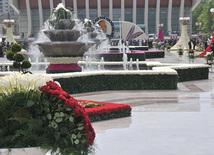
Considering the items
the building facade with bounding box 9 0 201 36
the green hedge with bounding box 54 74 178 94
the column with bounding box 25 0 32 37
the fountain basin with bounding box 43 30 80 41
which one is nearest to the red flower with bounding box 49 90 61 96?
the green hedge with bounding box 54 74 178 94

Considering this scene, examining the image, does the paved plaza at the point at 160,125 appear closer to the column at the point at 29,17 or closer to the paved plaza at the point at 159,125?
the paved plaza at the point at 159,125

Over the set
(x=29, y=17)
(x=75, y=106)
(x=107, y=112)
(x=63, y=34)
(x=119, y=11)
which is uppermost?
(x=119, y=11)

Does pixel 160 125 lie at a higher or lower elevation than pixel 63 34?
lower

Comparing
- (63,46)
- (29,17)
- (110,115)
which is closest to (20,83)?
(110,115)

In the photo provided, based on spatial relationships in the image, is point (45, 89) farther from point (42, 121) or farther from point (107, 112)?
point (107, 112)

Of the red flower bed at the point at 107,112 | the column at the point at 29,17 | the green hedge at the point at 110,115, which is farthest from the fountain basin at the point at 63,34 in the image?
the column at the point at 29,17

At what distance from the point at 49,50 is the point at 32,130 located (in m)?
13.9

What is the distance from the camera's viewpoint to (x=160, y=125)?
27.3 feet

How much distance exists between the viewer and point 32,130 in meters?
3.41

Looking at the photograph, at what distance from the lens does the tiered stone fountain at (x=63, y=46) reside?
16.8 metres

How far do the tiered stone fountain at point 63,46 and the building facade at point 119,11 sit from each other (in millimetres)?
71783

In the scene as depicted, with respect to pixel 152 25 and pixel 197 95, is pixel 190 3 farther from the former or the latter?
pixel 197 95

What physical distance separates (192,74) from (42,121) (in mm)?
14443

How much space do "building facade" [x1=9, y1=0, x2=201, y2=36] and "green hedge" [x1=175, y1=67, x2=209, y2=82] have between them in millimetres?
70703
